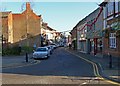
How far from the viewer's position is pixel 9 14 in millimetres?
69688

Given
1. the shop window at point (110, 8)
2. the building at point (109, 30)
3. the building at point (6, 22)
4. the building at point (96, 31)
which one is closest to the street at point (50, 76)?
the building at point (109, 30)

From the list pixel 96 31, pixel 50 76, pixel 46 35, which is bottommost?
pixel 50 76

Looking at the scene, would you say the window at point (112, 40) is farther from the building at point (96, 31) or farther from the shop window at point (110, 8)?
the building at point (96, 31)

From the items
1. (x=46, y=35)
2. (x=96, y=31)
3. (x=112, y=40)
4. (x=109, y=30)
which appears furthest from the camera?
(x=46, y=35)

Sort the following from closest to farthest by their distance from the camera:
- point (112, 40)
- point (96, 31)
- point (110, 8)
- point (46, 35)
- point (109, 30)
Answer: point (109, 30), point (112, 40), point (110, 8), point (96, 31), point (46, 35)

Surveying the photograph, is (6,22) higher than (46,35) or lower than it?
higher

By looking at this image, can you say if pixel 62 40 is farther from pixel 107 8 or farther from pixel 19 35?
pixel 107 8

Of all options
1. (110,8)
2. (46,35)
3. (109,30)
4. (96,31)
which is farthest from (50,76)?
(46,35)

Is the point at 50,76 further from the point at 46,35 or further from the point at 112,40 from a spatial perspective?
the point at 46,35

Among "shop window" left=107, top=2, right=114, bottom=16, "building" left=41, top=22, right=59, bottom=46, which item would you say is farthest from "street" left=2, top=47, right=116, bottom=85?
"building" left=41, top=22, right=59, bottom=46

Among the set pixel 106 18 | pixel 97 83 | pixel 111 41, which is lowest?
pixel 97 83

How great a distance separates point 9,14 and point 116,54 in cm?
4588

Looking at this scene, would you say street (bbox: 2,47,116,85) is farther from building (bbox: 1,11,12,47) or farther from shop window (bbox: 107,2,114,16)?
building (bbox: 1,11,12,47)

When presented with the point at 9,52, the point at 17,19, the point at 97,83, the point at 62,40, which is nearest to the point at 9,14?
the point at 17,19
